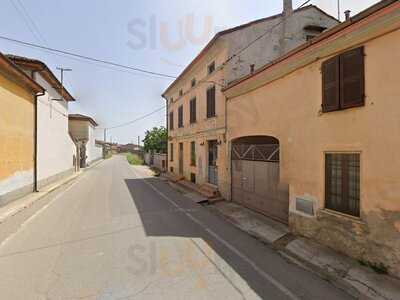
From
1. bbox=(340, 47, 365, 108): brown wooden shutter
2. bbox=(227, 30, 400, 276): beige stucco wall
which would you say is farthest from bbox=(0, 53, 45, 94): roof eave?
bbox=(340, 47, 365, 108): brown wooden shutter

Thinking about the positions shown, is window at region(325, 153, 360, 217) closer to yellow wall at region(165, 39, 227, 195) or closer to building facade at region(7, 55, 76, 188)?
yellow wall at region(165, 39, 227, 195)

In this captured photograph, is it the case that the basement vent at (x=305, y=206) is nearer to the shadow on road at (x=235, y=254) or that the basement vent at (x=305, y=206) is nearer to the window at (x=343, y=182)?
the window at (x=343, y=182)

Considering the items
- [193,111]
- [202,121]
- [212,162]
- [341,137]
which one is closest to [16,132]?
[202,121]

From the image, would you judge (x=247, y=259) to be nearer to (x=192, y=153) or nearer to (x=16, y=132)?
(x=16, y=132)

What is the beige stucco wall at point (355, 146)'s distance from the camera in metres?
4.62

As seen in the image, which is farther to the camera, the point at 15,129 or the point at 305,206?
the point at 15,129

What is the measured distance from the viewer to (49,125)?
16.8 metres

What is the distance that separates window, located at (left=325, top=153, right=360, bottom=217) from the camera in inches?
214

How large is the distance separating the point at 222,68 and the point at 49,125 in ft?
38.0

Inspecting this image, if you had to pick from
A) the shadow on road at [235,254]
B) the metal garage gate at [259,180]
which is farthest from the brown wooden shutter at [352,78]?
the shadow on road at [235,254]

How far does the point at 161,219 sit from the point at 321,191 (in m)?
4.81

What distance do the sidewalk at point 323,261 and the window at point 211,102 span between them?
6.16 meters

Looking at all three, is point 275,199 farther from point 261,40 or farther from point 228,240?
point 261,40

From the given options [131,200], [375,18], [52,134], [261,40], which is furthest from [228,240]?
[52,134]
